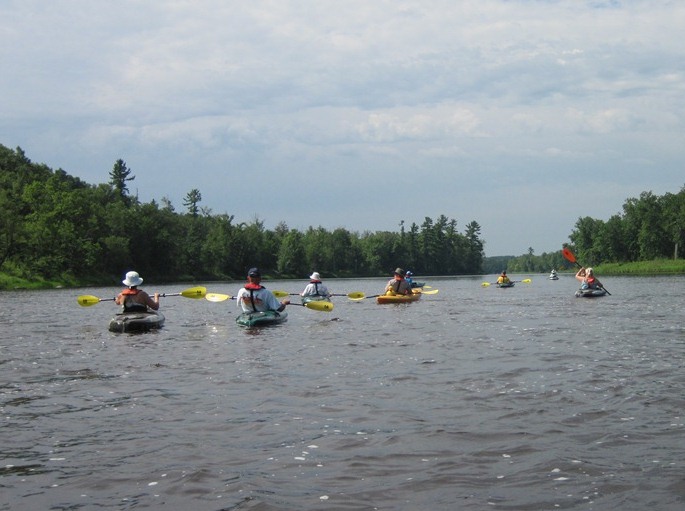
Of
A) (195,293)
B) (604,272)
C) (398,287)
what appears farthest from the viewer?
(604,272)

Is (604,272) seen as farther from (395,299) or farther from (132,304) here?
(132,304)

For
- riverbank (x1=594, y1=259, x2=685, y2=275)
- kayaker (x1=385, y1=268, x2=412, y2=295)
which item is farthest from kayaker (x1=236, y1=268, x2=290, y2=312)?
riverbank (x1=594, y1=259, x2=685, y2=275)

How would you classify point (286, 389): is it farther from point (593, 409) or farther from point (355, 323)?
point (355, 323)

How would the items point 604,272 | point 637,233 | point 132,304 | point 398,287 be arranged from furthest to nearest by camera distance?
1. point 637,233
2. point 604,272
3. point 398,287
4. point 132,304

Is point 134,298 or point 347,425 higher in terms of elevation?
point 134,298

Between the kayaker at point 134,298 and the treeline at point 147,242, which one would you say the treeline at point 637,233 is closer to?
the treeline at point 147,242

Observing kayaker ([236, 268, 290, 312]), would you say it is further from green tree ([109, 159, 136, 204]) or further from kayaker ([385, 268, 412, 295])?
green tree ([109, 159, 136, 204])

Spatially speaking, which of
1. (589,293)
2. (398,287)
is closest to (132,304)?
(398,287)

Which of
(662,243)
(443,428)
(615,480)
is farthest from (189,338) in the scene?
(662,243)

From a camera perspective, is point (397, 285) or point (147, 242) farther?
point (147, 242)

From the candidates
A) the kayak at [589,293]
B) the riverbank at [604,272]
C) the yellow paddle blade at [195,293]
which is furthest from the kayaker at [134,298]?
the riverbank at [604,272]

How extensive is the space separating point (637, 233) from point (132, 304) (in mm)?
127696

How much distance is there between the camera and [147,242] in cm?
10475

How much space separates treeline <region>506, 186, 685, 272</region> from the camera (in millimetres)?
121750
